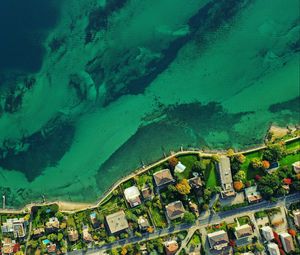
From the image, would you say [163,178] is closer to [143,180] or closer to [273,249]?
[143,180]

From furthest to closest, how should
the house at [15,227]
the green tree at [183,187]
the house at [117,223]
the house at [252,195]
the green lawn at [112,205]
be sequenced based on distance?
the green lawn at [112,205] → the house at [15,227] → the house at [252,195] → the house at [117,223] → the green tree at [183,187]

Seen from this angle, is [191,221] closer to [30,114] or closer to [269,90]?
[269,90]

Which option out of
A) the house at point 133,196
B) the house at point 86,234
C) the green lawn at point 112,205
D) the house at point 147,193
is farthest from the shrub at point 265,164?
the house at point 86,234

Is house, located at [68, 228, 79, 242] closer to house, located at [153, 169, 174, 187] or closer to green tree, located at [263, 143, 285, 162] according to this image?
house, located at [153, 169, 174, 187]

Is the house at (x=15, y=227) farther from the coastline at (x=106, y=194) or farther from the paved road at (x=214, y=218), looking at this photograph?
the paved road at (x=214, y=218)

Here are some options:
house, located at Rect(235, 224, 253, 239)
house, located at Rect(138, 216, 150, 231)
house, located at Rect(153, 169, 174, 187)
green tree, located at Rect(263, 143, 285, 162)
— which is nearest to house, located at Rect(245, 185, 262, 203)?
house, located at Rect(235, 224, 253, 239)

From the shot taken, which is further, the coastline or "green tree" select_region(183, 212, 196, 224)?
the coastline
